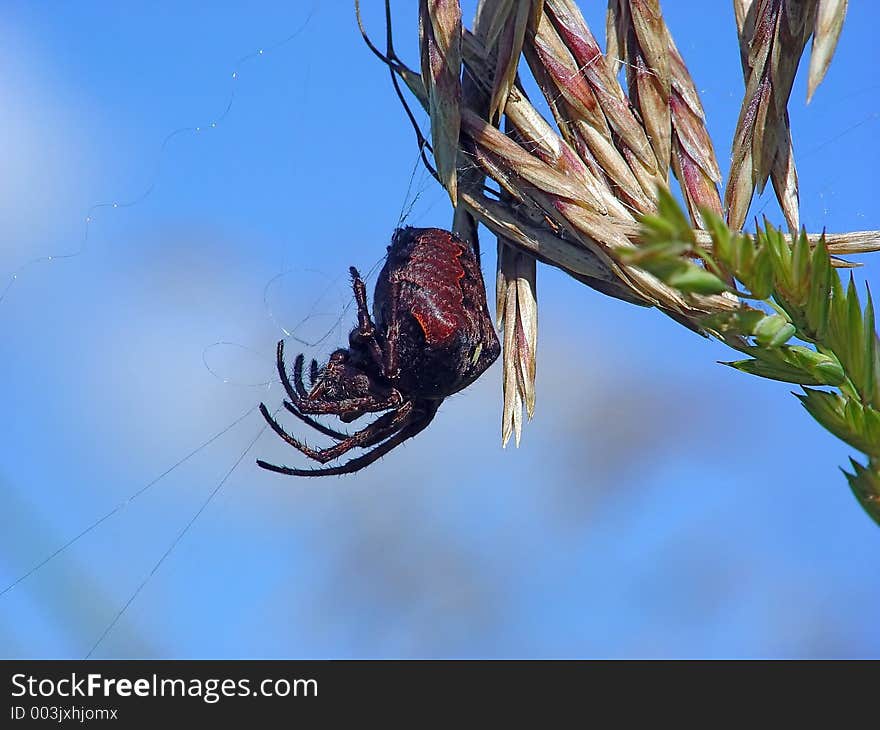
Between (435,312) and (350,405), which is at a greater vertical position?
(435,312)

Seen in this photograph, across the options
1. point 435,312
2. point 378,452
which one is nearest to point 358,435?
point 378,452

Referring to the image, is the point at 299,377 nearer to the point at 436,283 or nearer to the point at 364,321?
the point at 364,321

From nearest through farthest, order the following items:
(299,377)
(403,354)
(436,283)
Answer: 1. (436,283)
2. (403,354)
3. (299,377)

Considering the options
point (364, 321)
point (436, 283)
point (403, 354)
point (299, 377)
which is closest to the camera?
point (436, 283)

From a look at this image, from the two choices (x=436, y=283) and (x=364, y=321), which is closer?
(x=436, y=283)

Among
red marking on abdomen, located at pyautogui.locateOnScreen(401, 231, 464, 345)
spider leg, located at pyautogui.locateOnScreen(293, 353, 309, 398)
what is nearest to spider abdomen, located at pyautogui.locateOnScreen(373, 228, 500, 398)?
red marking on abdomen, located at pyautogui.locateOnScreen(401, 231, 464, 345)

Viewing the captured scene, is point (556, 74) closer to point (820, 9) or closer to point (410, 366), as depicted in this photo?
point (820, 9)

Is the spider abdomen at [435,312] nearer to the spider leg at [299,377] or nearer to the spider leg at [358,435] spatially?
the spider leg at [358,435]
